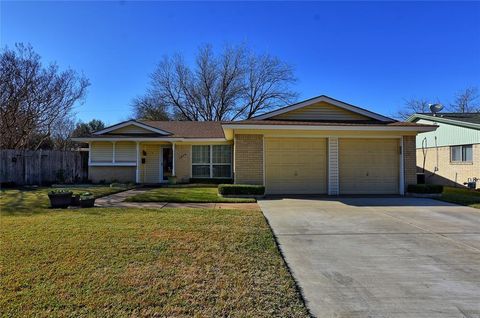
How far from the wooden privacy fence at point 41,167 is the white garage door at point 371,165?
15153mm

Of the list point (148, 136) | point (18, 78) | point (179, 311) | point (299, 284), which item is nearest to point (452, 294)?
point (299, 284)

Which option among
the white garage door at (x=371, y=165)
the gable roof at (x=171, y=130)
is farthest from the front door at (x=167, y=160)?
the white garage door at (x=371, y=165)

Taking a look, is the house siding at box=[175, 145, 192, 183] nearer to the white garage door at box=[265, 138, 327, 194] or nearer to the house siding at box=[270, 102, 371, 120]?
the white garage door at box=[265, 138, 327, 194]

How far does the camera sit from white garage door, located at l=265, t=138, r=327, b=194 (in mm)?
13602

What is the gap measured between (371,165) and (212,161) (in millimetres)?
8954

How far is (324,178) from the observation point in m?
13.7

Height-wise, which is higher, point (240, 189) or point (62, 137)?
point (62, 137)

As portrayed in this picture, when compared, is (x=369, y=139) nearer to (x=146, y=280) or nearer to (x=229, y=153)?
(x=229, y=153)

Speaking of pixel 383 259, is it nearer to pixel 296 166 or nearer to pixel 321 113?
pixel 296 166

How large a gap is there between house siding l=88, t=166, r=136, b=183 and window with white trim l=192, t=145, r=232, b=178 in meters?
3.56

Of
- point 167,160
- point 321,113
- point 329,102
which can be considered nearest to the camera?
point 329,102

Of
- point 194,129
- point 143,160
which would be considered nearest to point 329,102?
point 194,129

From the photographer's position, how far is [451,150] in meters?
19.8

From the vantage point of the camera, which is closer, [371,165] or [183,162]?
[371,165]
